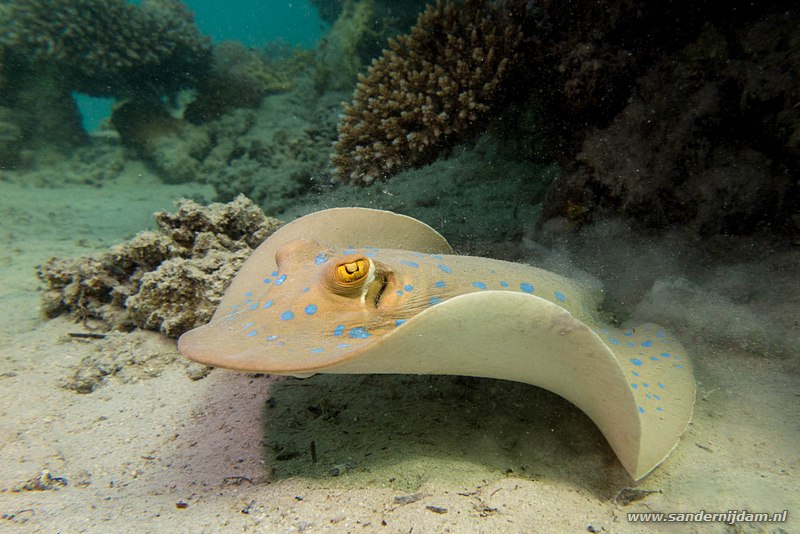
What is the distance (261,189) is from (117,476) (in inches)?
222

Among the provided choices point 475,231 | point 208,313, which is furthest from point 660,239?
point 208,313

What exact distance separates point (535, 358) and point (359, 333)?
2.82 feet

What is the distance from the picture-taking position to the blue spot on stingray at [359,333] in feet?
6.32

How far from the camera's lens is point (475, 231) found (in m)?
4.54

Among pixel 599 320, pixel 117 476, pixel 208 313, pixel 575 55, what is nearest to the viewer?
pixel 117 476

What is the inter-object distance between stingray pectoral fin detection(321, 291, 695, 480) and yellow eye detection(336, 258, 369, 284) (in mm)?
507

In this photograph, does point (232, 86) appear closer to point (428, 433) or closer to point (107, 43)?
point (107, 43)

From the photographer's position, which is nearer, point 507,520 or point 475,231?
point 507,520

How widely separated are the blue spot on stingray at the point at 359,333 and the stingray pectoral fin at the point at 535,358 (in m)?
0.20

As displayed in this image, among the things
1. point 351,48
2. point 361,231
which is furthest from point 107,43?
point 361,231

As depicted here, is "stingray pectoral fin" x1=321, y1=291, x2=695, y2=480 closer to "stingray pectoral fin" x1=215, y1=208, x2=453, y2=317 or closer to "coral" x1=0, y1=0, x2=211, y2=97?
"stingray pectoral fin" x1=215, y1=208, x2=453, y2=317

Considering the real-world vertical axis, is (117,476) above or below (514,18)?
below

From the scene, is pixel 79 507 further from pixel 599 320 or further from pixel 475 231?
pixel 475 231

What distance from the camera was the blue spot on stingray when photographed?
1.93 m
